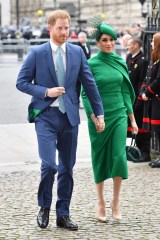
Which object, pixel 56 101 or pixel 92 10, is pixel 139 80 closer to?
pixel 56 101

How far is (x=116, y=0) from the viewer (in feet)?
267

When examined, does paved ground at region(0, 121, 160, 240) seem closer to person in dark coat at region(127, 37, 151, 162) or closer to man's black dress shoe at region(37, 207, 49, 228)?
man's black dress shoe at region(37, 207, 49, 228)

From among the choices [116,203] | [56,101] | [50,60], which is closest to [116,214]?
[116,203]

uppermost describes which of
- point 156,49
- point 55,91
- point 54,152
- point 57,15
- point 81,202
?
point 57,15

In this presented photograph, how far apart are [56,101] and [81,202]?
162 cm

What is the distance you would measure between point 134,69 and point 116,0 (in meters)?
69.4

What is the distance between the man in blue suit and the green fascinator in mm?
515

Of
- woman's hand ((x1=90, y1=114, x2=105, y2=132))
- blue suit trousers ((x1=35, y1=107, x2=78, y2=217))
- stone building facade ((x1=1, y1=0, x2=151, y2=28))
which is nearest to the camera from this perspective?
blue suit trousers ((x1=35, y1=107, x2=78, y2=217))

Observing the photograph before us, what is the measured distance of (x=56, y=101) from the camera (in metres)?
7.92

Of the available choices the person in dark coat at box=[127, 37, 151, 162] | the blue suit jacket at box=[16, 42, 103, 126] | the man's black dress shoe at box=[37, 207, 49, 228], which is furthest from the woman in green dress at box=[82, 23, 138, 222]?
the person in dark coat at box=[127, 37, 151, 162]

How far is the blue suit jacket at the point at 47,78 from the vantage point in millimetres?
7875

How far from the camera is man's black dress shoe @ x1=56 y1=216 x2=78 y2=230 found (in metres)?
7.89

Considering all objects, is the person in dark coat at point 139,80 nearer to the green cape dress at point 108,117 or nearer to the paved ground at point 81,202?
the paved ground at point 81,202

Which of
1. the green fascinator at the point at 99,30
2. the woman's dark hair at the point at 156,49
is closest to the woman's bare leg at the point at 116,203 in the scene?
the green fascinator at the point at 99,30
